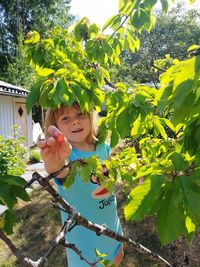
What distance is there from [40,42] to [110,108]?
88 cm

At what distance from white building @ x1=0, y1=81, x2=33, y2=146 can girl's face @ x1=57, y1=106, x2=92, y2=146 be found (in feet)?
27.6

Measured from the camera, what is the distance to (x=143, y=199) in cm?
83

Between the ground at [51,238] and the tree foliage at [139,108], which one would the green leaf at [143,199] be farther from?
the ground at [51,238]

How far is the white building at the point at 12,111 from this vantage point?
10.8m

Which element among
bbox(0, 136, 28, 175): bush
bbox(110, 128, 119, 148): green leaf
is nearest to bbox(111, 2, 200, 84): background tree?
bbox(0, 136, 28, 175): bush

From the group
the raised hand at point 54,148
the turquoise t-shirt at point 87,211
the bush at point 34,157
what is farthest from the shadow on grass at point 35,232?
the bush at point 34,157

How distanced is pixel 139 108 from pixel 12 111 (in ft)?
35.0

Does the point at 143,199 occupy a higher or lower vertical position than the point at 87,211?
higher

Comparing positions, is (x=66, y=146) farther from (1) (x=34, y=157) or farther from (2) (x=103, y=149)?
(1) (x=34, y=157)

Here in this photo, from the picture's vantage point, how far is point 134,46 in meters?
2.52

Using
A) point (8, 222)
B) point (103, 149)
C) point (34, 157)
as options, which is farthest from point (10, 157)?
point (8, 222)

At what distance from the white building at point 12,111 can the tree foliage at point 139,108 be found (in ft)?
26.5

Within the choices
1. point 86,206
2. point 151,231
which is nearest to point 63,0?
point 151,231

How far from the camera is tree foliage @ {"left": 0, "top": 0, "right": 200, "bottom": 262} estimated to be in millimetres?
803
